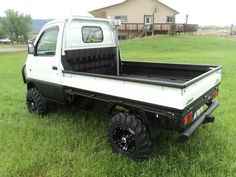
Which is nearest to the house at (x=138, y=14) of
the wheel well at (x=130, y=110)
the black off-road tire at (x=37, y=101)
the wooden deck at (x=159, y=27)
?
the wooden deck at (x=159, y=27)

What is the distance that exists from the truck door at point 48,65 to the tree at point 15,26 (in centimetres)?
5134

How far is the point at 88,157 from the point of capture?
3953 millimetres

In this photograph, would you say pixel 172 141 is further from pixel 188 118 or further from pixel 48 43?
pixel 48 43

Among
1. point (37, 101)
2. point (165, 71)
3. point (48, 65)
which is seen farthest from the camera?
point (37, 101)

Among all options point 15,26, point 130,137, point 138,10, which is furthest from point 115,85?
point 15,26

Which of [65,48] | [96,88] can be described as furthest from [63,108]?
[96,88]

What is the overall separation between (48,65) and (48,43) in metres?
0.50

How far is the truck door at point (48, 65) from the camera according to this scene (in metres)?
4.92

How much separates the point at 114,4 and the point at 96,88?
3241 cm

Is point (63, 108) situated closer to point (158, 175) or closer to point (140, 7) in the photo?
point (158, 175)

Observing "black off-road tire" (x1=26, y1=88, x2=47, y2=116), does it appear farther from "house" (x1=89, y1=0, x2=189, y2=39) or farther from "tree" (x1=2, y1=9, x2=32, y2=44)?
"tree" (x1=2, y1=9, x2=32, y2=44)

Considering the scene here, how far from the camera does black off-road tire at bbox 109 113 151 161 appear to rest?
3.72 m

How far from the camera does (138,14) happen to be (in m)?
34.9

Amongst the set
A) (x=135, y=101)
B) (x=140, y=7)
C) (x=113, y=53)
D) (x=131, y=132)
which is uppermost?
(x=140, y=7)
